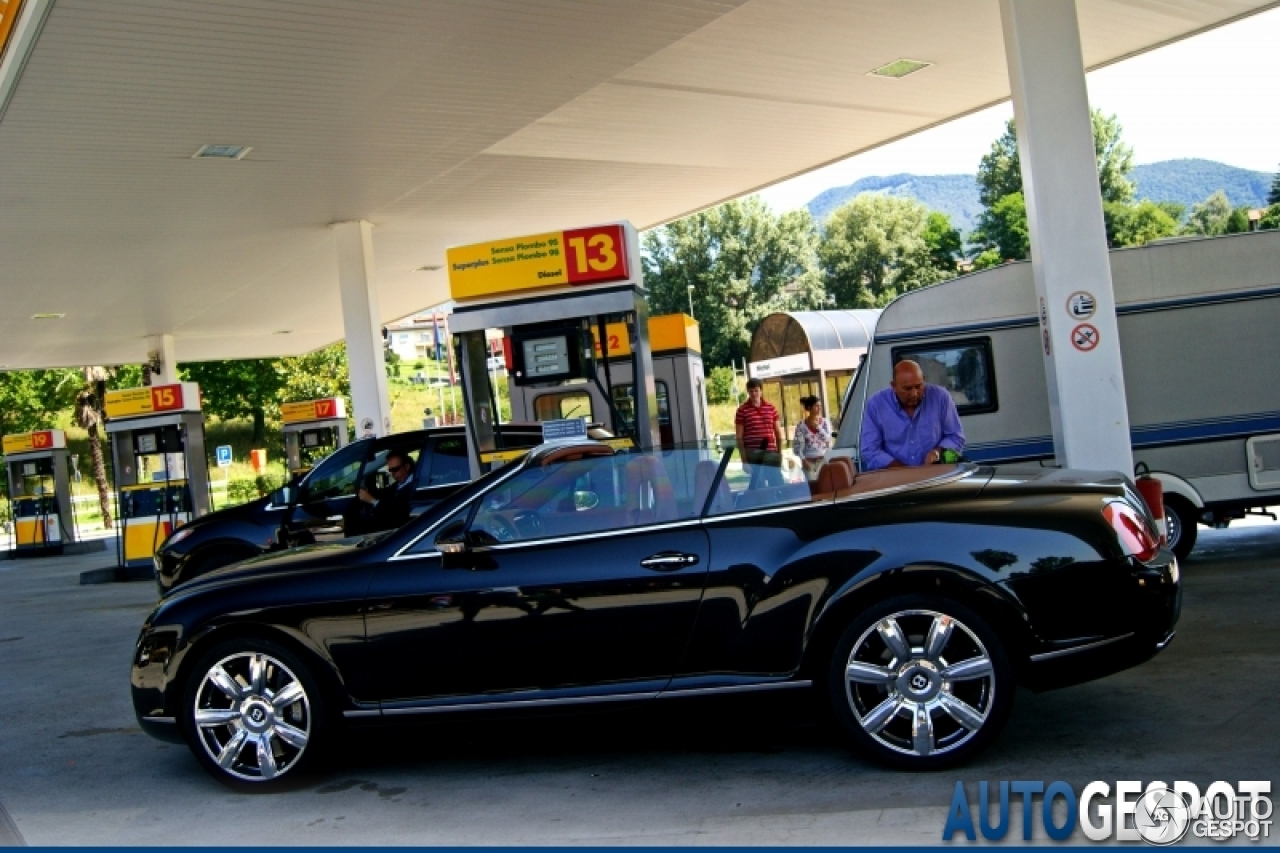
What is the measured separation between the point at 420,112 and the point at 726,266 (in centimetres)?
5848

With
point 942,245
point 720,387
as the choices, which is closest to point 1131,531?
point 720,387

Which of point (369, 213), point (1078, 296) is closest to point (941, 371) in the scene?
point (1078, 296)

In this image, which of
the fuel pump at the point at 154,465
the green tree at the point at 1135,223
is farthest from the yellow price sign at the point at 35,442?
the green tree at the point at 1135,223

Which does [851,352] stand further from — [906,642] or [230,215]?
[906,642]

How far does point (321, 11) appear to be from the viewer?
37.7 feet

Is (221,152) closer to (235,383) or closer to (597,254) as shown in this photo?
(597,254)

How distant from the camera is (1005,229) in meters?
79.4

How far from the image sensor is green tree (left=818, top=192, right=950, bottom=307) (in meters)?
77.9

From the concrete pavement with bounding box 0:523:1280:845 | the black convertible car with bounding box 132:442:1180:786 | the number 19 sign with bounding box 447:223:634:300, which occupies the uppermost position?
the number 19 sign with bounding box 447:223:634:300

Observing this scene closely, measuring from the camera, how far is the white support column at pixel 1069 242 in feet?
35.7

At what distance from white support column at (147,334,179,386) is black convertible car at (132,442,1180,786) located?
97.8 feet

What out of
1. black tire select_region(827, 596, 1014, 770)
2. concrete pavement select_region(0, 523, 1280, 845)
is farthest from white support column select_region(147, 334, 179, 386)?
black tire select_region(827, 596, 1014, 770)

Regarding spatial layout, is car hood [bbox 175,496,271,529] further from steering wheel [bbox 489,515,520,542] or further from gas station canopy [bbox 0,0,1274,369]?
steering wheel [bbox 489,515,520,542]

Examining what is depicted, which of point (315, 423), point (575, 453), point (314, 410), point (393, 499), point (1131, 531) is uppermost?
point (314, 410)
